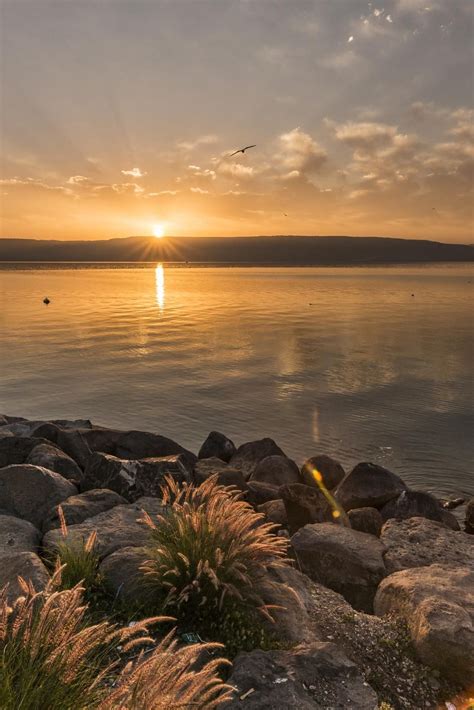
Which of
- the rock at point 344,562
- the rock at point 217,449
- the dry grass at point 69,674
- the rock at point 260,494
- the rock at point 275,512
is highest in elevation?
the dry grass at point 69,674

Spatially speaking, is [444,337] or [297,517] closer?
[297,517]

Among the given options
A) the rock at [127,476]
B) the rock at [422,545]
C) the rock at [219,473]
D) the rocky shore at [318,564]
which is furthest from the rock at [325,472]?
the rock at [127,476]

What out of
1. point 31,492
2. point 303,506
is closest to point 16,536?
point 31,492

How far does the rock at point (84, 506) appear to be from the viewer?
8.51m

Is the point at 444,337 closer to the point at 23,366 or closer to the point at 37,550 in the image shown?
the point at 23,366

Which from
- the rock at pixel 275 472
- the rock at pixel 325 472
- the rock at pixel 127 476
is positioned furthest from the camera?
the rock at pixel 275 472

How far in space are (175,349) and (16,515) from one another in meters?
27.7

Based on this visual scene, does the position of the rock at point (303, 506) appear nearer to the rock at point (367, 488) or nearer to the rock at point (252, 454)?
the rock at point (367, 488)

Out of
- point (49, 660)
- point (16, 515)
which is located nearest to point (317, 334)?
point (16, 515)

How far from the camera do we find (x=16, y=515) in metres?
8.96

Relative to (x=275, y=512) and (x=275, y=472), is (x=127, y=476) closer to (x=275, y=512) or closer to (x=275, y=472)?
(x=275, y=512)

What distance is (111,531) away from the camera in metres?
7.96

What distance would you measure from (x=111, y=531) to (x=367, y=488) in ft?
23.2

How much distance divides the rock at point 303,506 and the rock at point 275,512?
0.17m
